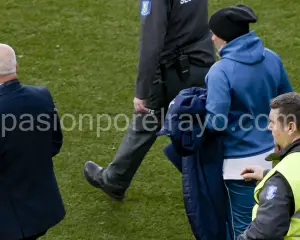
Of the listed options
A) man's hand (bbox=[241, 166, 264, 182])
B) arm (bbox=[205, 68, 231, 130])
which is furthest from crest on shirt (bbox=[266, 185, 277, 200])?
arm (bbox=[205, 68, 231, 130])

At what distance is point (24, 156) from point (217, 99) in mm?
1209

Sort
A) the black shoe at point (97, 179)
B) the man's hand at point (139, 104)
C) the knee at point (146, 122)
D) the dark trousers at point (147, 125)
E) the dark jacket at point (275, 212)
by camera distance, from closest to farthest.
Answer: the dark jacket at point (275, 212) → the man's hand at point (139, 104) → the dark trousers at point (147, 125) → the knee at point (146, 122) → the black shoe at point (97, 179)

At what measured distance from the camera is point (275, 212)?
11.6 ft

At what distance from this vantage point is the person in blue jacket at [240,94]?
4598mm

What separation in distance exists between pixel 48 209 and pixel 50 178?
0.19m

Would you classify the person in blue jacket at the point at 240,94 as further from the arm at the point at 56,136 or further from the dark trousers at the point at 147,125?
A: the arm at the point at 56,136

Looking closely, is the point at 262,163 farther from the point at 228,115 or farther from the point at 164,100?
the point at 164,100

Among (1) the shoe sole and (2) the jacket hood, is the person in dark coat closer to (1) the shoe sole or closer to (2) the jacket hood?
(1) the shoe sole

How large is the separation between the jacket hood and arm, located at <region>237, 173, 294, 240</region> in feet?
4.00

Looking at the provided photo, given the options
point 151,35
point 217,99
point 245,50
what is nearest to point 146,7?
point 151,35

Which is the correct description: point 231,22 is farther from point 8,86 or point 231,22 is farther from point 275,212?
point 275,212

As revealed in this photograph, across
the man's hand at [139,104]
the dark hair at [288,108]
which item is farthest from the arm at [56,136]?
the dark hair at [288,108]

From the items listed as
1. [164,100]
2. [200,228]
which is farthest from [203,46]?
[200,228]

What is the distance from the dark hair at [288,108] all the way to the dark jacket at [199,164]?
2.87 ft
